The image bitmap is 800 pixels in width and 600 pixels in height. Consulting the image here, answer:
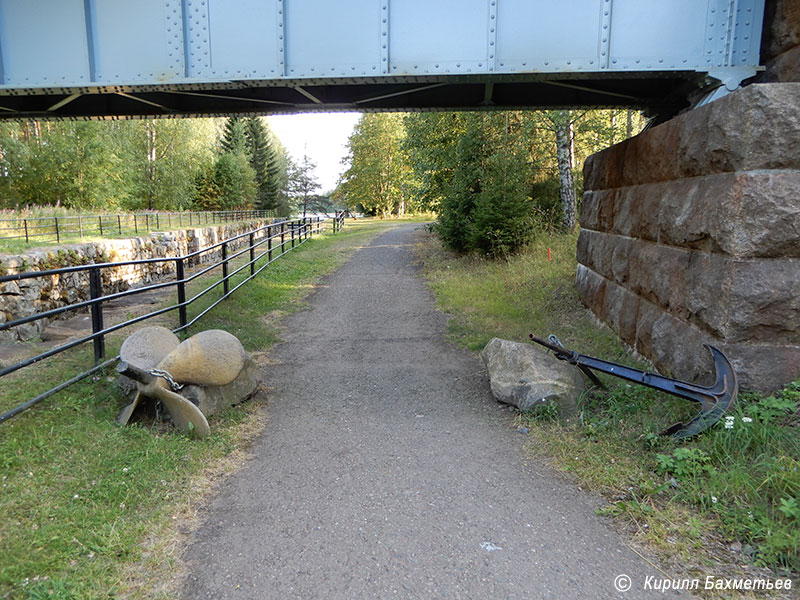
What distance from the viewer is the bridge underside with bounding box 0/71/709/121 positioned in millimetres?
7352

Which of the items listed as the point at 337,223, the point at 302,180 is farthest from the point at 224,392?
the point at 302,180

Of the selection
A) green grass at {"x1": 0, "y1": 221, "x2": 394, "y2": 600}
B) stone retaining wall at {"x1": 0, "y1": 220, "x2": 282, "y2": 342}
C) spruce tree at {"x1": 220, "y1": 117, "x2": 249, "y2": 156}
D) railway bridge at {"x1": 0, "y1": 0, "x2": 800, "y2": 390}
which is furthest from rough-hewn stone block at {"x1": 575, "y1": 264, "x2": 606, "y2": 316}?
spruce tree at {"x1": 220, "y1": 117, "x2": 249, "y2": 156}

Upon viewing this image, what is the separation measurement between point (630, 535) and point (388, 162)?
53855 millimetres

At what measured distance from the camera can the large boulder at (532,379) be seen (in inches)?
201

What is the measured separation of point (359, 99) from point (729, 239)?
5380 mm

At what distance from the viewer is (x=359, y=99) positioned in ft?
25.9

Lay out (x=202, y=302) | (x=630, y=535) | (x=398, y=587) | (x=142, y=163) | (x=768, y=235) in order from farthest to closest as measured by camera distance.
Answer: (x=142, y=163) < (x=202, y=302) < (x=768, y=235) < (x=630, y=535) < (x=398, y=587)

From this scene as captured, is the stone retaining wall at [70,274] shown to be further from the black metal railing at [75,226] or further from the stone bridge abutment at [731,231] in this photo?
the stone bridge abutment at [731,231]

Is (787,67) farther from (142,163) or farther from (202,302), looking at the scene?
(142,163)

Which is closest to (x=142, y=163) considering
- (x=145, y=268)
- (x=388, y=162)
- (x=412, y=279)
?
(x=388, y=162)

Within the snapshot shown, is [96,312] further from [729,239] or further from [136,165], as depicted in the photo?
[136,165]

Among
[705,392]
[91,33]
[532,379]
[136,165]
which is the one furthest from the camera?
[136,165]

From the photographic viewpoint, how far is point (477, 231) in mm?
14398

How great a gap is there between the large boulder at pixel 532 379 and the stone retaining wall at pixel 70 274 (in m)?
5.08
